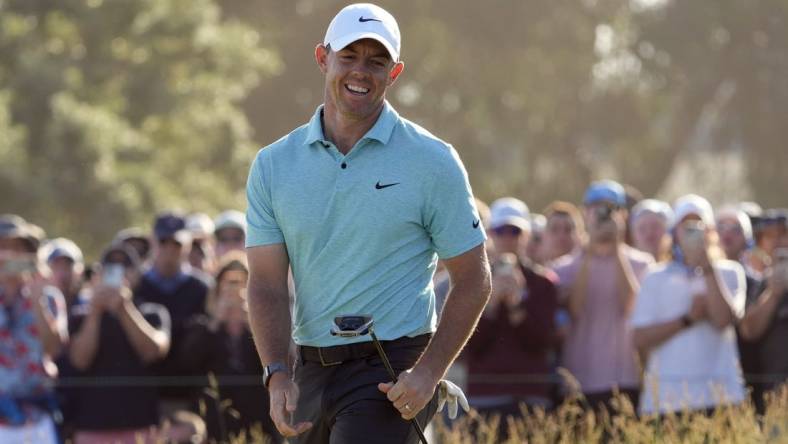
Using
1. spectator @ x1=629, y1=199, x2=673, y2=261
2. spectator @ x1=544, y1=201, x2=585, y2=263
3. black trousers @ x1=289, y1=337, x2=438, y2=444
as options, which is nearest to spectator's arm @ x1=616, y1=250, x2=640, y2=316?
spectator @ x1=629, y1=199, x2=673, y2=261

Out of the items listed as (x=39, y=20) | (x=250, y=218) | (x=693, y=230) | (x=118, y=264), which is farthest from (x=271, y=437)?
(x=39, y=20)

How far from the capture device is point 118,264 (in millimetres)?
11719

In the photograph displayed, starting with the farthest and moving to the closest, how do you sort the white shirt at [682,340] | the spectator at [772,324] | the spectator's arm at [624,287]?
the spectator's arm at [624,287] → the spectator at [772,324] → the white shirt at [682,340]

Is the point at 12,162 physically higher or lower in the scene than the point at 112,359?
lower

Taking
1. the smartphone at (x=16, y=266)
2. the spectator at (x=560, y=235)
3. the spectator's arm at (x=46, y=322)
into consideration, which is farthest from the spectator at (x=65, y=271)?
the spectator at (x=560, y=235)

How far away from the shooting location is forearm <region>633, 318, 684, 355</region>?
10859 mm

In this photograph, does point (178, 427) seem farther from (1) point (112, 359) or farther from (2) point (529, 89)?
(2) point (529, 89)

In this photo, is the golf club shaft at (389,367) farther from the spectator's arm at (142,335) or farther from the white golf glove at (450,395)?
the spectator's arm at (142,335)

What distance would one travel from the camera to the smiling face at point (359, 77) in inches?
257

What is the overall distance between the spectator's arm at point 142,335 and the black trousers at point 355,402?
4366 mm

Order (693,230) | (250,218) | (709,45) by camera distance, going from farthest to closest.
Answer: (709,45) < (693,230) < (250,218)

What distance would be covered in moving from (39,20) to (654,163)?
2055 cm

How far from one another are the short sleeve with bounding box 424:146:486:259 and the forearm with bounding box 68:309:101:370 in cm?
494

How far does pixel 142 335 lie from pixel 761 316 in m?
3.88
